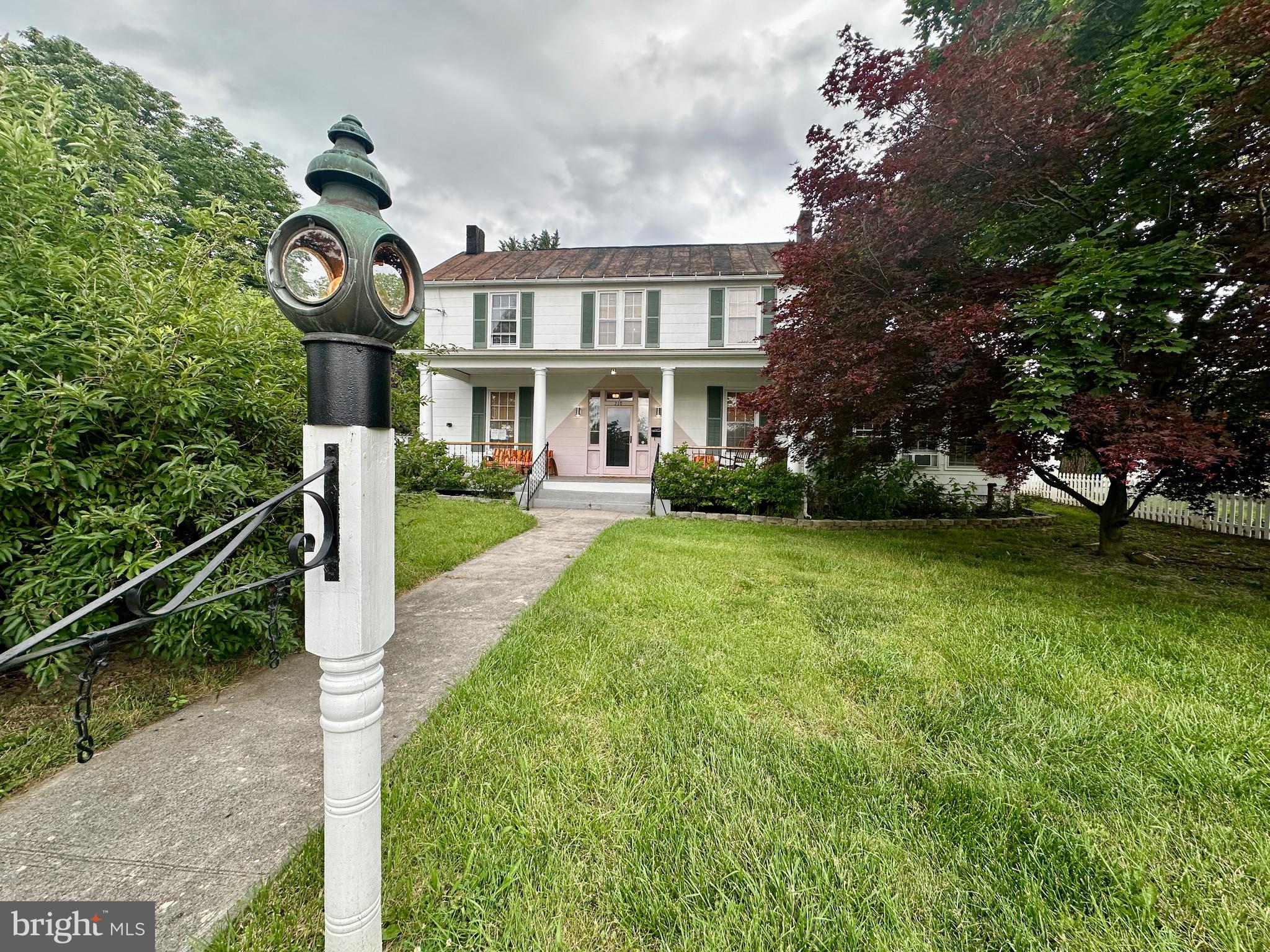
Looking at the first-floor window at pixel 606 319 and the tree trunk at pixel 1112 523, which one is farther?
the first-floor window at pixel 606 319

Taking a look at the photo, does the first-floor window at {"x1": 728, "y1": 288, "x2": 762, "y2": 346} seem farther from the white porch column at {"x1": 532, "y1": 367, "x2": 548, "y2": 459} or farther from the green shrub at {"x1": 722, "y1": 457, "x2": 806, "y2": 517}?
the white porch column at {"x1": 532, "y1": 367, "x2": 548, "y2": 459}

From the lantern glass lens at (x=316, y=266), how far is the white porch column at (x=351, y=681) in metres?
0.31

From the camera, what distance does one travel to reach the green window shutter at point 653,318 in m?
10.7

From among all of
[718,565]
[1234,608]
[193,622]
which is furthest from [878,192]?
[193,622]

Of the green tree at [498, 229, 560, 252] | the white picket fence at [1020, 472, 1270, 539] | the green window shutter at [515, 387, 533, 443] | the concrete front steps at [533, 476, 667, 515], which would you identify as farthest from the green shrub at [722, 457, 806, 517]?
the green tree at [498, 229, 560, 252]

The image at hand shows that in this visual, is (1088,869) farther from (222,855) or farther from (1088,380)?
(1088,380)

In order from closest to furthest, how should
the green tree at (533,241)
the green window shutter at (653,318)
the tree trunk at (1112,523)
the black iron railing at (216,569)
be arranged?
the black iron railing at (216,569), the tree trunk at (1112,523), the green window shutter at (653,318), the green tree at (533,241)

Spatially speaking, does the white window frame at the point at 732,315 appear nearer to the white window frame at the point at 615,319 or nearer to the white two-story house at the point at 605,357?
the white two-story house at the point at 605,357

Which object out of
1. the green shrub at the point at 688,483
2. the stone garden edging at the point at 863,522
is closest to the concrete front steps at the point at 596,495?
the green shrub at the point at 688,483

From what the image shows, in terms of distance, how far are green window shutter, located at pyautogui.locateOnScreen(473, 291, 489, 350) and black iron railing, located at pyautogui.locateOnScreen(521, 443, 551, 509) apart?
3195 mm

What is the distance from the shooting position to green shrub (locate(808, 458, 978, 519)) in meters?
8.06

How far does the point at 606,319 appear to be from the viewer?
10953 millimetres

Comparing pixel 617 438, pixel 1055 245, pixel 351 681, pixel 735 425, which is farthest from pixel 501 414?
pixel 351 681

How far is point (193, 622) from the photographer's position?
213cm
